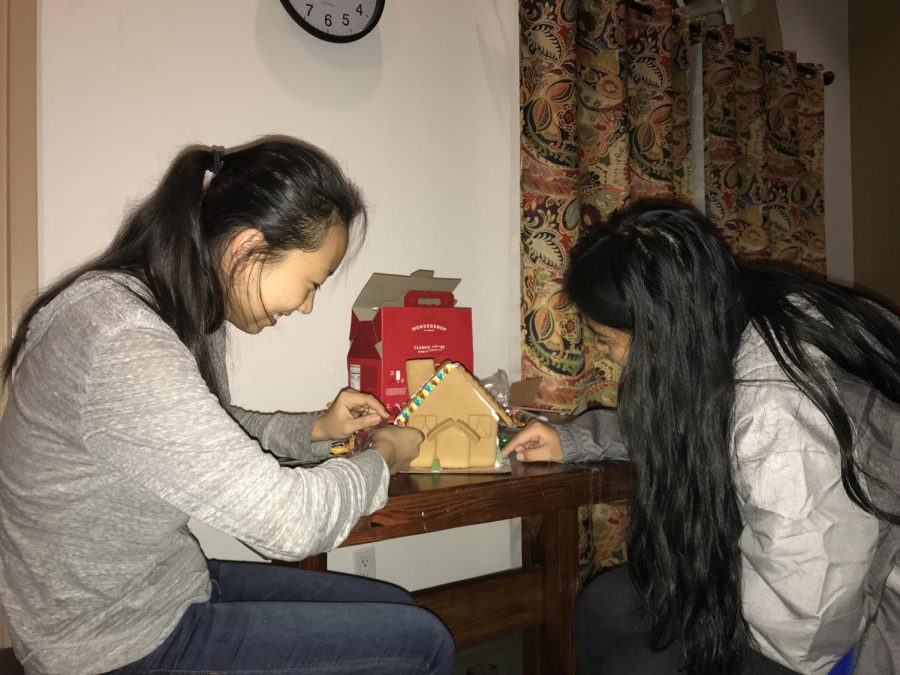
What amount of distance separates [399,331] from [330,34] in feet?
2.74

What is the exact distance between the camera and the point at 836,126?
8.54ft

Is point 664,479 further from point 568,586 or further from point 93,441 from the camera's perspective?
point 93,441

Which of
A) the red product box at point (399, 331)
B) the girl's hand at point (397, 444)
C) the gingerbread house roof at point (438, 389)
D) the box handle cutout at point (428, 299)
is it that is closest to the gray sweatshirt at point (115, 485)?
the girl's hand at point (397, 444)

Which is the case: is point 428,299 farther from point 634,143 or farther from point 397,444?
point 634,143

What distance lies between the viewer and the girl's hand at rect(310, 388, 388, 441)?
1094 millimetres

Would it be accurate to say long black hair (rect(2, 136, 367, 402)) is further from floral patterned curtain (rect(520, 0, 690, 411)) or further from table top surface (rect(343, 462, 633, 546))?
floral patterned curtain (rect(520, 0, 690, 411))

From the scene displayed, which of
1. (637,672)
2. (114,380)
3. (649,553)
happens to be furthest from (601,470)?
(114,380)

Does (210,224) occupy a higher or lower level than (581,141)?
lower

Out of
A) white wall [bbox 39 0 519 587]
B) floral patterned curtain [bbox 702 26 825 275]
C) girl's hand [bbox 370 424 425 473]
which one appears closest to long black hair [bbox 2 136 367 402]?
girl's hand [bbox 370 424 425 473]

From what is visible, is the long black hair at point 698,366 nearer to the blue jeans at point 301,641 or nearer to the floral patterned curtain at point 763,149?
the blue jeans at point 301,641

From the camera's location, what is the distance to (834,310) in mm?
830

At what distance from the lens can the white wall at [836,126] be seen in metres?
2.54

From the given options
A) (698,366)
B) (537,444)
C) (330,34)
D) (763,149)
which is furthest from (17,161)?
(763,149)

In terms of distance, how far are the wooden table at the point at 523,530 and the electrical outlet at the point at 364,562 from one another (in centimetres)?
32
